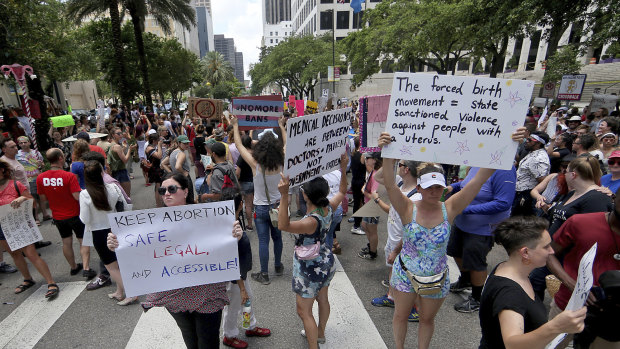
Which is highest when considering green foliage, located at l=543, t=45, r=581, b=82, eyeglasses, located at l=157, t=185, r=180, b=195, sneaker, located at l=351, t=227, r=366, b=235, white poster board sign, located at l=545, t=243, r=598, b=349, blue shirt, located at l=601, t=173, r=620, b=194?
green foliage, located at l=543, t=45, r=581, b=82

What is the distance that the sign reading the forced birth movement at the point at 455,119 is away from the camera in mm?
2172

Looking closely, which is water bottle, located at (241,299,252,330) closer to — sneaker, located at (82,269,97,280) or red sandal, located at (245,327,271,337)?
red sandal, located at (245,327,271,337)

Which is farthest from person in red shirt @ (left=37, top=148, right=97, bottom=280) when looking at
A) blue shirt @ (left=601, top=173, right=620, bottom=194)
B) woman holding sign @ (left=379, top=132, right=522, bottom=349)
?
blue shirt @ (left=601, top=173, right=620, bottom=194)

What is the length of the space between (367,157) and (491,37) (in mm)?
14927

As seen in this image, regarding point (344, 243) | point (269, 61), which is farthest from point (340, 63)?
point (344, 243)

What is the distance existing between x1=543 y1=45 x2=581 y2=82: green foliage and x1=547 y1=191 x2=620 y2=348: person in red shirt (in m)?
15.9

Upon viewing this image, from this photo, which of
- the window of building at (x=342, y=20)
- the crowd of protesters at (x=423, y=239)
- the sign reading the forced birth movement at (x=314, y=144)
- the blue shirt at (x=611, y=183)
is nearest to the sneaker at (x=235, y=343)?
the crowd of protesters at (x=423, y=239)

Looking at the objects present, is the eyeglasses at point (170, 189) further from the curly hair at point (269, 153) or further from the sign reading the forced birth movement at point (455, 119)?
the sign reading the forced birth movement at point (455, 119)

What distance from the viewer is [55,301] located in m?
4.04

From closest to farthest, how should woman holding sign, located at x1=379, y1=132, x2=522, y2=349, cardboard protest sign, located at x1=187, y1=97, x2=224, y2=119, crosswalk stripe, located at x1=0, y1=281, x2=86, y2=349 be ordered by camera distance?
1. woman holding sign, located at x1=379, y1=132, x2=522, y2=349
2. crosswalk stripe, located at x1=0, y1=281, x2=86, y2=349
3. cardboard protest sign, located at x1=187, y1=97, x2=224, y2=119

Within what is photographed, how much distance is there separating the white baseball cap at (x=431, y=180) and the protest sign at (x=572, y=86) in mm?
13800

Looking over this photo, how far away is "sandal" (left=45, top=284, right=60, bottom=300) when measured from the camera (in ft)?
13.3

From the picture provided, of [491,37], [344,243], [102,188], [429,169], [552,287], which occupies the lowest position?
[344,243]

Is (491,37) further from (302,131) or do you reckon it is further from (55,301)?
(55,301)
